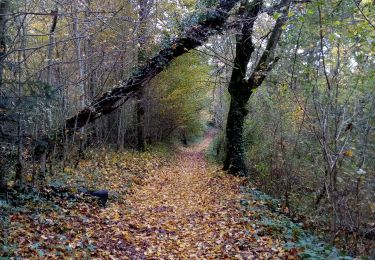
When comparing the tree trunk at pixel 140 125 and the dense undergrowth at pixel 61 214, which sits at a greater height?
the tree trunk at pixel 140 125

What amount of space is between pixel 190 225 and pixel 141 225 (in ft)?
3.61

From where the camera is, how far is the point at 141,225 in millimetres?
7371

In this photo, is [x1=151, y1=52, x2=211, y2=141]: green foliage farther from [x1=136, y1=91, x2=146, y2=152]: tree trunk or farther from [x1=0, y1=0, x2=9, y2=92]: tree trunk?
[x1=0, y1=0, x2=9, y2=92]: tree trunk

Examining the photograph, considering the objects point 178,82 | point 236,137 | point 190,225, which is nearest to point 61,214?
point 190,225

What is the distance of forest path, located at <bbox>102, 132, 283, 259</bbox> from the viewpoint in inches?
235

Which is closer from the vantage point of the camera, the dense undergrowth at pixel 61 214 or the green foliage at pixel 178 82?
the dense undergrowth at pixel 61 214

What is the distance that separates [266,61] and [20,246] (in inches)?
352

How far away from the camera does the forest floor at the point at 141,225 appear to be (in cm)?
547

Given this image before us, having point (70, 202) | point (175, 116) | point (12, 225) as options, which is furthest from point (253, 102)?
point (12, 225)

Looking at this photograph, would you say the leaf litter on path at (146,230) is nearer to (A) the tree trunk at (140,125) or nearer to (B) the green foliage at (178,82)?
(A) the tree trunk at (140,125)

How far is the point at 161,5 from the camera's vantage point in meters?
13.5

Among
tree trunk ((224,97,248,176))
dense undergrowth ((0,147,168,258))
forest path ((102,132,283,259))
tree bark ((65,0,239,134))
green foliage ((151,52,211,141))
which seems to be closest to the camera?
dense undergrowth ((0,147,168,258))

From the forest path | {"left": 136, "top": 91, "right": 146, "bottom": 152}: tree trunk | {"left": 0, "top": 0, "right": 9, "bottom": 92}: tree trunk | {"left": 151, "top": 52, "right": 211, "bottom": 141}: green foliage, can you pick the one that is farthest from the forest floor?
{"left": 151, "top": 52, "right": 211, "bottom": 141}: green foliage

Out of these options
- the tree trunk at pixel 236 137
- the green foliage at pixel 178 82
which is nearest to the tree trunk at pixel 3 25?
the tree trunk at pixel 236 137
